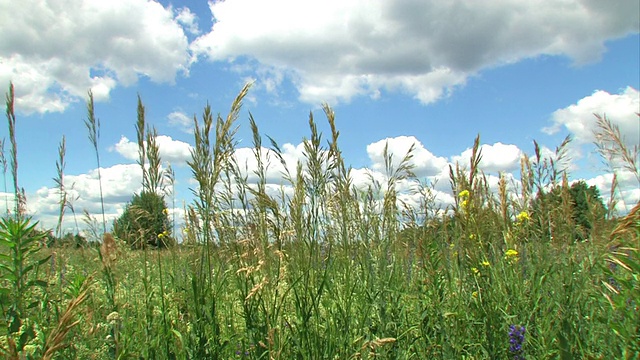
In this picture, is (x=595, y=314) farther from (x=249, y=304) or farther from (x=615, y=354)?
(x=249, y=304)

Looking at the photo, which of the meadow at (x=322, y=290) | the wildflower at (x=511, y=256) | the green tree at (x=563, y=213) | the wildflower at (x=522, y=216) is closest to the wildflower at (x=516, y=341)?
the meadow at (x=322, y=290)

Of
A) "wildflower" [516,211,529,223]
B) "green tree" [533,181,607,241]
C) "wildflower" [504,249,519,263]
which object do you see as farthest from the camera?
"wildflower" [516,211,529,223]

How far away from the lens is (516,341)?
104 inches

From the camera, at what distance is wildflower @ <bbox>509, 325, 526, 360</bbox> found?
261 cm

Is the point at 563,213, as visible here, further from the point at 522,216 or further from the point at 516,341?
the point at 516,341

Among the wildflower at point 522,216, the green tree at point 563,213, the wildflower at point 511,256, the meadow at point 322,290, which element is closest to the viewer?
the meadow at point 322,290

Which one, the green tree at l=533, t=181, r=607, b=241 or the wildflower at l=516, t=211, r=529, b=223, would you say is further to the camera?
the wildflower at l=516, t=211, r=529, b=223

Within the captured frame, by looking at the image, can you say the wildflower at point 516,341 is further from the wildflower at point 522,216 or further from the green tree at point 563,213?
the wildflower at point 522,216

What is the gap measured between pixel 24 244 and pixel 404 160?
99.9 inches

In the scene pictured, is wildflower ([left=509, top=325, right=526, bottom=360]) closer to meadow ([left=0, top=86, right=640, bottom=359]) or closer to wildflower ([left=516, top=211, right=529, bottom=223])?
meadow ([left=0, top=86, right=640, bottom=359])

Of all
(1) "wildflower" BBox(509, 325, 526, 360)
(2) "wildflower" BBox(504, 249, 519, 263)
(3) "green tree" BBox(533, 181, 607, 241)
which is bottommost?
(1) "wildflower" BBox(509, 325, 526, 360)

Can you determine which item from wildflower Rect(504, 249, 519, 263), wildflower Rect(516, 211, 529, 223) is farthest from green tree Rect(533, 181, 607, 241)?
wildflower Rect(504, 249, 519, 263)

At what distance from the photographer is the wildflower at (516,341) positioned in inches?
103

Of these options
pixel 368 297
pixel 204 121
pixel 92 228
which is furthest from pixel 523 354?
pixel 92 228
